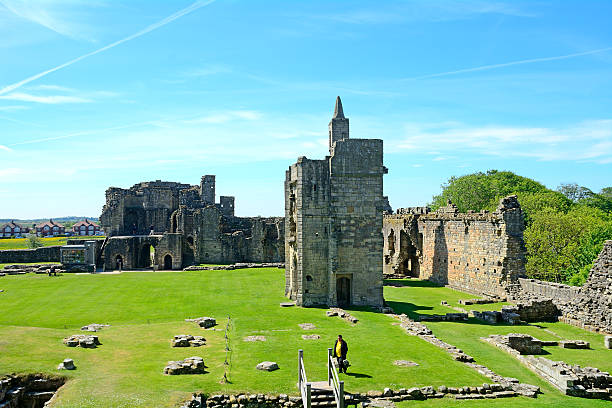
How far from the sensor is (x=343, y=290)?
102 ft

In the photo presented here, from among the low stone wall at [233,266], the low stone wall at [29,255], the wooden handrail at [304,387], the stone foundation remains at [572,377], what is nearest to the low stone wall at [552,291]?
the stone foundation remains at [572,377]

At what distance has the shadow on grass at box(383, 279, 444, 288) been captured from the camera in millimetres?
41438

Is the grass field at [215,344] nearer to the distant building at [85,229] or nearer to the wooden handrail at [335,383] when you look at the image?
the wooden handrail at [335,383]

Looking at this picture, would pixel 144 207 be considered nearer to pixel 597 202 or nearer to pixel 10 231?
pixel 597 202

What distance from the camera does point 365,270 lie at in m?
30.5

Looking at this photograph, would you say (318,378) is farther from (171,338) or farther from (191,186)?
(191,186)

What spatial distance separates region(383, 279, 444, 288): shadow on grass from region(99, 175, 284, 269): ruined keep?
17.3 m

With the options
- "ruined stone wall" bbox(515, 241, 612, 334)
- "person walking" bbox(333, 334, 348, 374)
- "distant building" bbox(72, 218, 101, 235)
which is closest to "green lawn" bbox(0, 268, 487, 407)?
"person walking" bbox(333, 334, 348, 374)

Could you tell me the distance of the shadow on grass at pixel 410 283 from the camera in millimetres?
41438

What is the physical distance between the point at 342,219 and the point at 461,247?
13.5 metres

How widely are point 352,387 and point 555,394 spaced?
22.4 ft

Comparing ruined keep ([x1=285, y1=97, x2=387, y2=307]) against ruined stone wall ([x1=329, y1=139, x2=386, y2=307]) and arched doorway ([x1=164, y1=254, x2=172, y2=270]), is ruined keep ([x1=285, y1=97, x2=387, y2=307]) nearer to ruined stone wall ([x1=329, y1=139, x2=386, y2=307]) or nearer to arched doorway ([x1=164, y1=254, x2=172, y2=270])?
ruined stone wall ([x1=329, y1=139, x2=386, y2=307])

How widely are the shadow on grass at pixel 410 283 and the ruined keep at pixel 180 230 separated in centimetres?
1728

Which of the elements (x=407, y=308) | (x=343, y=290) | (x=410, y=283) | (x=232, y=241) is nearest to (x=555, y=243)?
(x=410, y=283)
